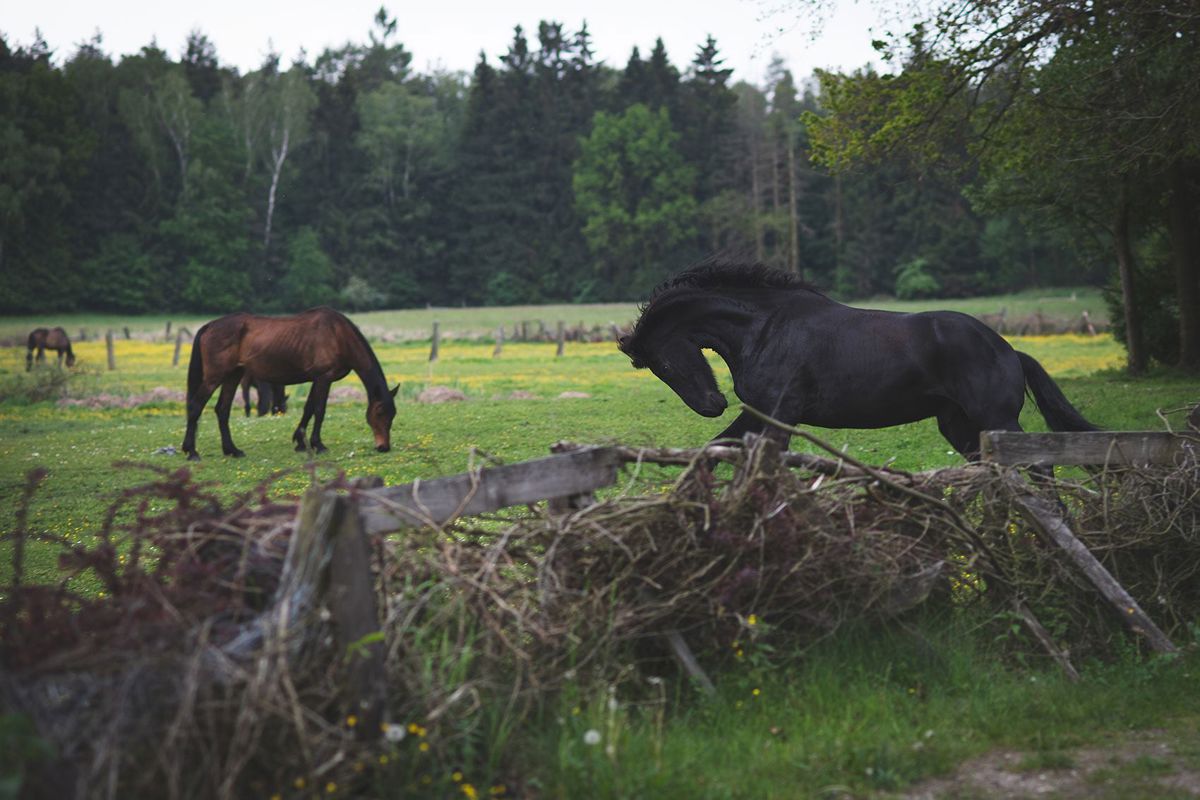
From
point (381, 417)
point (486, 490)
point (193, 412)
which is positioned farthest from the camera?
point (193, 412)

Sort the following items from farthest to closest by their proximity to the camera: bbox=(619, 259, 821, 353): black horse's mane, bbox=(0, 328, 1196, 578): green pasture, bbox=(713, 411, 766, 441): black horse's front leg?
1. bbox=(0, 328, 1196, 578): green pasture
2. bbox=(619, 259, 821, 353): black horse's mane
3. bbox=(713, 411, 766, 441): black horse's front leg

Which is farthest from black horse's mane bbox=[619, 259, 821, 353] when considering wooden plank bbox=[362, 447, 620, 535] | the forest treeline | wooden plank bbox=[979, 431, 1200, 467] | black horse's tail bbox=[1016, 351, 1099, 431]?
the forest treeline

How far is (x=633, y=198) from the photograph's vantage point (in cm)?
10406

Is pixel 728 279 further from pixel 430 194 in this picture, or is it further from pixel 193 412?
pixel 430 194

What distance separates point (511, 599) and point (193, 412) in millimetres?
14077

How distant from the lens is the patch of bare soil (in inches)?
179

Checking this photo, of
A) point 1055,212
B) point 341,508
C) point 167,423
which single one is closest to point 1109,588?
point 341,508

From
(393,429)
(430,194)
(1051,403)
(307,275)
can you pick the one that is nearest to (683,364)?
(1051,403)

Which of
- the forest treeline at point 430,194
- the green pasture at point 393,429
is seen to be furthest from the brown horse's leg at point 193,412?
the forest treeline at point 430,194

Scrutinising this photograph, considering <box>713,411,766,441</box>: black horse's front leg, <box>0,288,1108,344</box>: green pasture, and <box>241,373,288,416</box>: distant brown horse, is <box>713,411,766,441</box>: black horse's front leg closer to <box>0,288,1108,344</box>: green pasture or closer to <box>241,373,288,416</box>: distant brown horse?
<box>241,373,288,416</box>: distant brown horse

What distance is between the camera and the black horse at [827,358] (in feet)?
28.4

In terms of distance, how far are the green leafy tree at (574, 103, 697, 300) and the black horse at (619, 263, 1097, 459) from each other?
8995 cm

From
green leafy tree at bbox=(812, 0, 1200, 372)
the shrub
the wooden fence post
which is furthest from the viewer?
the shrub

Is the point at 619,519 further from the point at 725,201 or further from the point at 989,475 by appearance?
the point at 725,201
